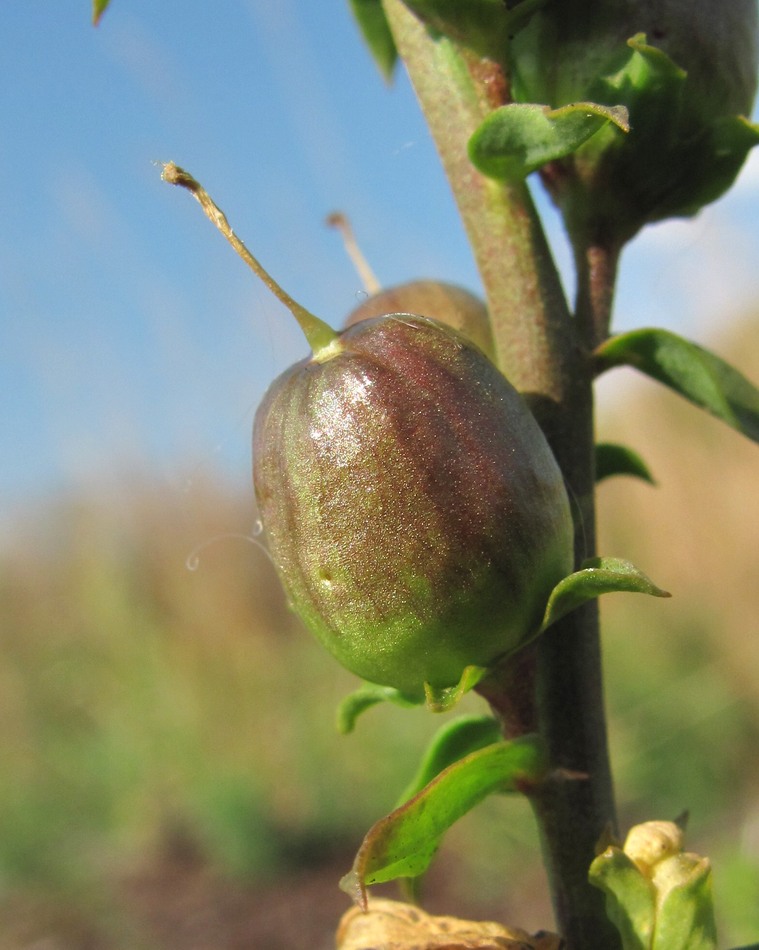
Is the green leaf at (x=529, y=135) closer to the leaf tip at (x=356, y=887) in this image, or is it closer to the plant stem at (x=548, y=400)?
the plant stem at (x=548, y=400)

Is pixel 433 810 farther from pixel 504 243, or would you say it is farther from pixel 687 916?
pixel 504 243

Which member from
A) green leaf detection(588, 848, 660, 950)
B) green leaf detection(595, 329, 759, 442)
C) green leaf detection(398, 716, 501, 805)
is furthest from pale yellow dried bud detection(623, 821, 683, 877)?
green leaf detection(595, 329, 759, 442)

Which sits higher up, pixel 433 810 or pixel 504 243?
pixel 504 243

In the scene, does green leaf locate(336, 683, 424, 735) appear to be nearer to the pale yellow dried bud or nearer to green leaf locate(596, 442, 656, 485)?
the pale yellow dried bud

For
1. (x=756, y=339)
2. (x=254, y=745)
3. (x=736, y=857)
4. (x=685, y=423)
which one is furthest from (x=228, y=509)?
(x=736, y=857)

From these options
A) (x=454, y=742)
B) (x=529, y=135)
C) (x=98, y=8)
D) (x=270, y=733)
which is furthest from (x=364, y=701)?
(x=270, y=733)

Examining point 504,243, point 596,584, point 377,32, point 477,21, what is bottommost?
point 596,584

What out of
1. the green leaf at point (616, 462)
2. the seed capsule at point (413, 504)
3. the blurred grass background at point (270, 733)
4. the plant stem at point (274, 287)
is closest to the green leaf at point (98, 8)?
the plant stem at point (274, 287)
